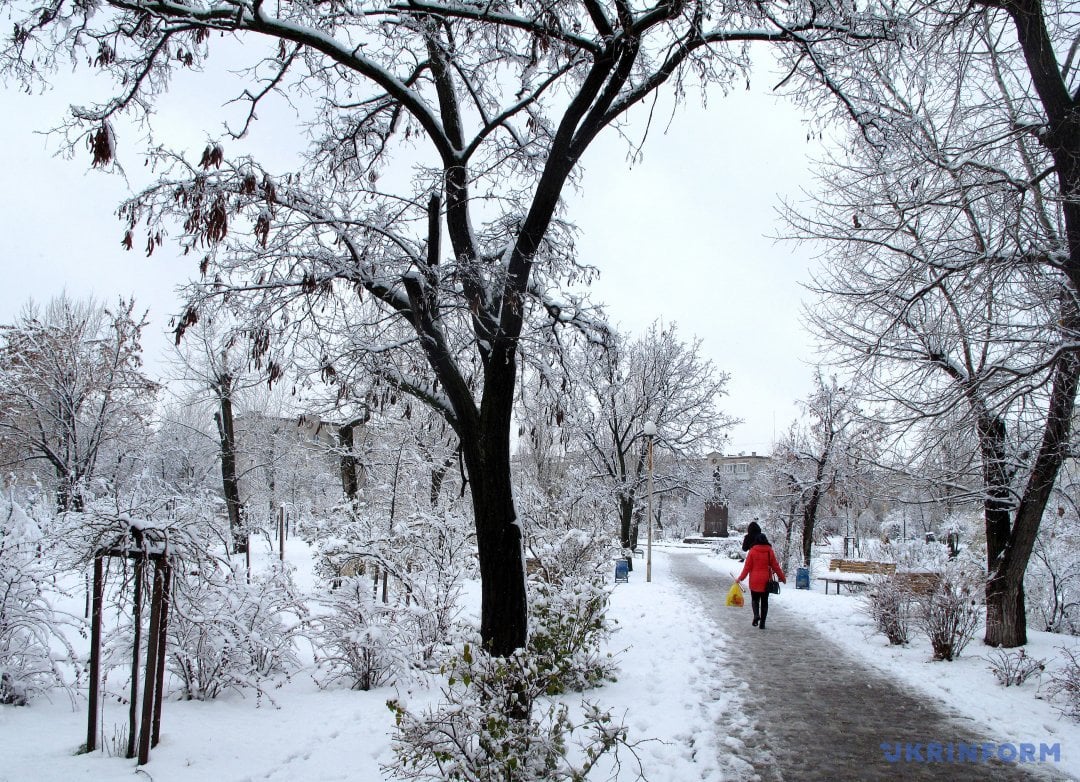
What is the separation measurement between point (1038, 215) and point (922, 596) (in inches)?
192

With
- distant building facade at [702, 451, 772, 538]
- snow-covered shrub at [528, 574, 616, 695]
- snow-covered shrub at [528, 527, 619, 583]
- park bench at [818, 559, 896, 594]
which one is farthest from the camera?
distant building facade at [702, 451, 772, 538]

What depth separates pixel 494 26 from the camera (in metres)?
5.52

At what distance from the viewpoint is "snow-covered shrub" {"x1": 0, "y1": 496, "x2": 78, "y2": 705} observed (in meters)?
5.12

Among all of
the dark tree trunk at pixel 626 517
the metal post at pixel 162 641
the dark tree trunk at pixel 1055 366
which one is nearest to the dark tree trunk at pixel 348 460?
the dark tree trunk at pixel 626 517

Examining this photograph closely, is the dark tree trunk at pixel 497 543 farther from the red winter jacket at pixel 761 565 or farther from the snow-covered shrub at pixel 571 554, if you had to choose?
the red winter jacket at pixel 761 565

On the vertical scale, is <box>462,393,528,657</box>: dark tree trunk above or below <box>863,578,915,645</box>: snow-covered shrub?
above

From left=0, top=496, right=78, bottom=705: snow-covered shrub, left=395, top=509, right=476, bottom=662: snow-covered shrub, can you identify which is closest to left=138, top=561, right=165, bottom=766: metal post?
left=0, top=496, right=78, bottom=705: snow-covered shrub

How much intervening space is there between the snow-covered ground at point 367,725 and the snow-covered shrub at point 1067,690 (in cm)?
13

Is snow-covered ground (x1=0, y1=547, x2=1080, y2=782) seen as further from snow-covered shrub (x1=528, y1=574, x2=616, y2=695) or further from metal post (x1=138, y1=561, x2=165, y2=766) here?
snow-covered shrub (x1=528, y1=574, x2=616, y2=695)

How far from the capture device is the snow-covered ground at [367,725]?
14.1 ft

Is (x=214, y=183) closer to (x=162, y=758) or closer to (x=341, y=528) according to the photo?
(x=162, y=758)

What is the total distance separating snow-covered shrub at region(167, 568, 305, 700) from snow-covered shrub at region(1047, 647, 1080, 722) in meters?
7.08

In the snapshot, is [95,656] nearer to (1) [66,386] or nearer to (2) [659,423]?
(1) [66,386]

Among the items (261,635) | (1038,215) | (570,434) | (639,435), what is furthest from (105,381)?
(1038,215)
